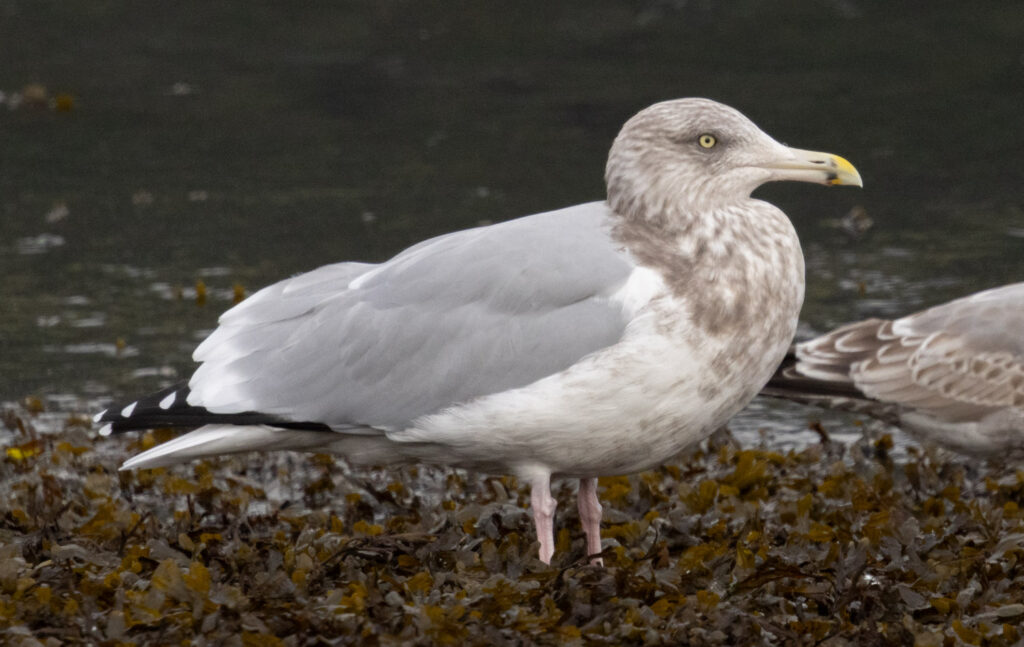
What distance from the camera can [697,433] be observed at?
15.1ft

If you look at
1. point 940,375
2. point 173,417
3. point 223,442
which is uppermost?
point 173,417

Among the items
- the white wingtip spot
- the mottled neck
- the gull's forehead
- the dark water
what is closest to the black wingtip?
the white wingtip spot

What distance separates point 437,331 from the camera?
471 cm

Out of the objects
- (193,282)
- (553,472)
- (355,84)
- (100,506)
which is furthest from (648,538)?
(355,84)

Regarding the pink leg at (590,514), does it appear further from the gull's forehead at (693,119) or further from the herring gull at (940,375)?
the herring gull at (940,375)

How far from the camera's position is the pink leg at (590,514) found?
4.93m

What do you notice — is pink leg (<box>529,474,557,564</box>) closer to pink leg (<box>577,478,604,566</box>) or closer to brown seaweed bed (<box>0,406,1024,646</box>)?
brown seaweed bed (<box>0,406,1024,646</box>)

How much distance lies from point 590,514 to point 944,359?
2148 millimetres

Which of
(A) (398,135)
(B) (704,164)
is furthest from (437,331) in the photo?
(A) (398,135)

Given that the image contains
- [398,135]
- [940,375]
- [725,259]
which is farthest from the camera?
[398,135]

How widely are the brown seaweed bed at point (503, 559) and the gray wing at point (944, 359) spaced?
335 millimetres

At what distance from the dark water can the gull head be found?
254 cm

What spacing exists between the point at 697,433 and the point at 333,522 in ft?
4.12

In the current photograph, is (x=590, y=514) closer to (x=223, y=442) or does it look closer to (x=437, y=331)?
(x=437, y=331)
